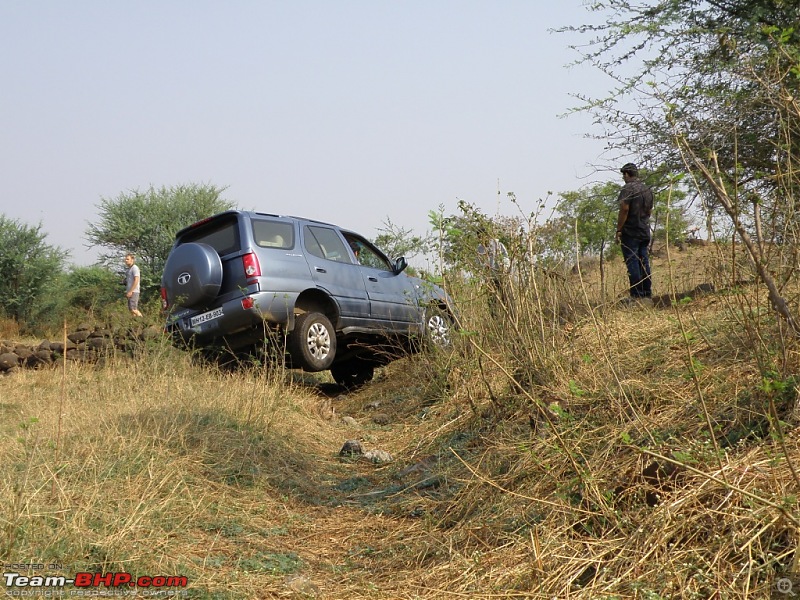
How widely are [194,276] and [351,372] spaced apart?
3297 mm

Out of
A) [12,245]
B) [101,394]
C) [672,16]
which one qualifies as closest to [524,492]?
[101,394]

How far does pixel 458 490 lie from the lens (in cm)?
464

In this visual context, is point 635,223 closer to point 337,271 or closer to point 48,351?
point 337,271

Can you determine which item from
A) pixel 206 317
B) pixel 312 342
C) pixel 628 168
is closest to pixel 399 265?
pixel 312 342

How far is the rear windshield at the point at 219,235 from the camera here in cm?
868

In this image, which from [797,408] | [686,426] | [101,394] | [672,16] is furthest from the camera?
[672,16]

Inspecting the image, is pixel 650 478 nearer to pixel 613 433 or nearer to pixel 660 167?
pixel 613 433

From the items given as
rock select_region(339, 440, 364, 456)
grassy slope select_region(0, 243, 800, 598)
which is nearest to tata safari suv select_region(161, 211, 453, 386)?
grassy slope select_region(0, 243, 800, 598)

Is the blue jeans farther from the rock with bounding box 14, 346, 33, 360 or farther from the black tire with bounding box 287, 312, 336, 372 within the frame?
the rock with bounding box 14, 346, 33, 360

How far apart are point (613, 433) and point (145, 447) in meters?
2.83

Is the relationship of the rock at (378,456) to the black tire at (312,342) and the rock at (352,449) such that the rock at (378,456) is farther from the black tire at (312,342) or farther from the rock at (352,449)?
the black tire at (312,342)
